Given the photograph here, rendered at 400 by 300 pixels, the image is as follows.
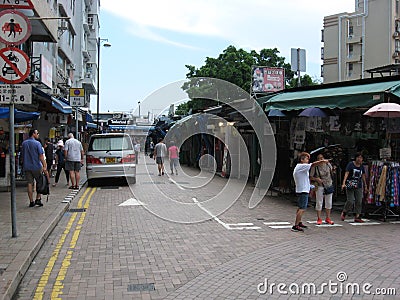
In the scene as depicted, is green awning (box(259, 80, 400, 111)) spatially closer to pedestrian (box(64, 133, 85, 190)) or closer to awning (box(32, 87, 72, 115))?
pedestrian (box(64, 133, 85, 190))

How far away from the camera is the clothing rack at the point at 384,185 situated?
9.99 meters

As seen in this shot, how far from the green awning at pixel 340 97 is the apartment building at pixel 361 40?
39930mm

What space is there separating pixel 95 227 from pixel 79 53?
3279cm

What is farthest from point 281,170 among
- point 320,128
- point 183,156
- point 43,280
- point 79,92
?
point 183,156

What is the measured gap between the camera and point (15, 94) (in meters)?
7.63

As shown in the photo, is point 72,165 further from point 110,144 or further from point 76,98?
point 76,98

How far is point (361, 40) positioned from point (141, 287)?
54.6 m

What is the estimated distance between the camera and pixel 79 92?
59.4ft

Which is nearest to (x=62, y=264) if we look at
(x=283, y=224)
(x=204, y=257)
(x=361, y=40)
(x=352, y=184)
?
(x=204, y=257)

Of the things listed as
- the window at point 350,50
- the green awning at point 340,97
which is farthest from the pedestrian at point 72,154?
the window at point 350,50

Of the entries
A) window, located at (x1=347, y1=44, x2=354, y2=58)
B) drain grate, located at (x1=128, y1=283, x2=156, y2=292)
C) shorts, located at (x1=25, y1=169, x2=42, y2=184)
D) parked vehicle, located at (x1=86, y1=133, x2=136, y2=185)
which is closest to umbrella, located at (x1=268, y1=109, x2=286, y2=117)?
parked vehicle, located at (x1=86, y1=133, x2=136, y2=185)

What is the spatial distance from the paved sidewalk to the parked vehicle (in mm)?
2477

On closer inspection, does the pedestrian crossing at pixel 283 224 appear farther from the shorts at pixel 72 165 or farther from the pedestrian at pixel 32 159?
the shorts at pixel 72 165

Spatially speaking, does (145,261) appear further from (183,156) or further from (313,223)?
(183,156)
